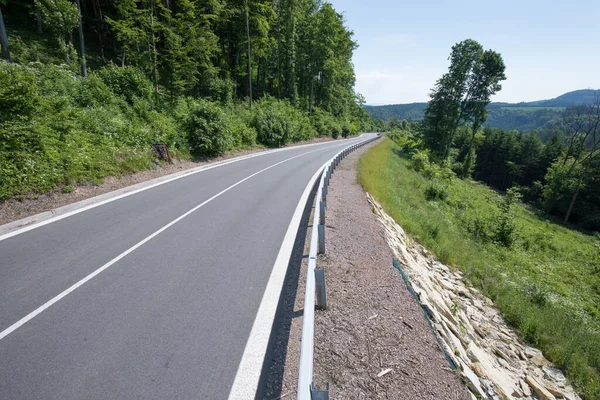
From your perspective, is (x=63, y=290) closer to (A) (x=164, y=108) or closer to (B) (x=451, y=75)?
(A) (x=164, y=108)

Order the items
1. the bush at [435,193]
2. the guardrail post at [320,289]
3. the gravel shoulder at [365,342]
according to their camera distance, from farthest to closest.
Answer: the bush at [435,193]
the guardrail post at [320,289]
the gravel shoulder at [365,342]

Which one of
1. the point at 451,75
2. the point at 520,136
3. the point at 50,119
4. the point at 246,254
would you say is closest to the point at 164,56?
the point at 50,119

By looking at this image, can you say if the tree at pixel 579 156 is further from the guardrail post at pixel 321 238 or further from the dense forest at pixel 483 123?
the guardrail post at pixel 321 238

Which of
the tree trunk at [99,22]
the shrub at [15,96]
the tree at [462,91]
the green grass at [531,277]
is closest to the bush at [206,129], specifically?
the shrub at [15,96]

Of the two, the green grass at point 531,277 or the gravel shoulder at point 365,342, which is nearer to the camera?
the gravel shoulder at point 365,342

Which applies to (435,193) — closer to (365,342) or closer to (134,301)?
(365,342)

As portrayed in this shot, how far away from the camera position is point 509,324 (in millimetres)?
6566

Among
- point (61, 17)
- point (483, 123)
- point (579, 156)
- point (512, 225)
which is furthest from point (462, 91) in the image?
point (61, 17)

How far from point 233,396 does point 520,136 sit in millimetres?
91675

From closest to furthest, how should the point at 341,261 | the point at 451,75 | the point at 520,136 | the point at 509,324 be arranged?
the point at 341,261
the point at 509,324
the point at 451,75
the point at 520,136

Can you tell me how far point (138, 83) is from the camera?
646 inches

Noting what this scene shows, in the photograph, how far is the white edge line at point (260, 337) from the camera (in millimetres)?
2738

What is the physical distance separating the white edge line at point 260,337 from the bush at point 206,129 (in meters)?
11.6

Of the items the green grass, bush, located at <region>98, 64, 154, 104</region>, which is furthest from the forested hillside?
bush, located at <region>98, 64, 154, 104</region>
